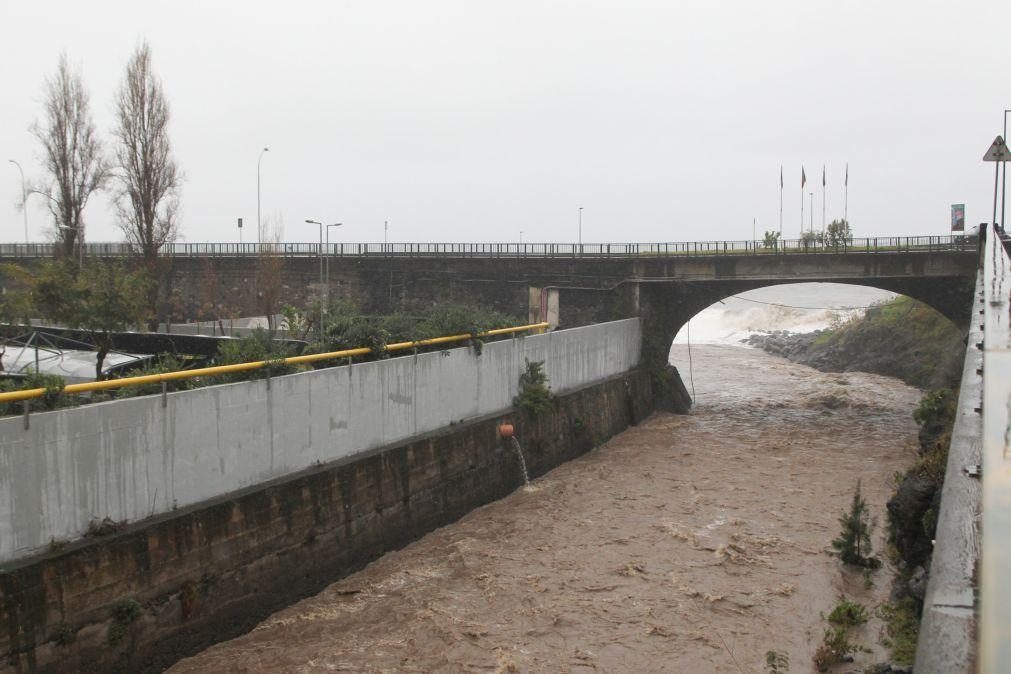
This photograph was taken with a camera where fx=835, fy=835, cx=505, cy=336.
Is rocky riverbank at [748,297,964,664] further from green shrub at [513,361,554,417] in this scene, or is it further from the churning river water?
green shrub at [513,361,554,417]

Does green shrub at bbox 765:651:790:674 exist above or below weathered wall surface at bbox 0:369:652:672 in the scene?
below

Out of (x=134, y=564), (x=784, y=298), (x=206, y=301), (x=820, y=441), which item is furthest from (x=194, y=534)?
(x=784, y=298)

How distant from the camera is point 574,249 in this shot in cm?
3612

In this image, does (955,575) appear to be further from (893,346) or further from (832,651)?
(893,346)

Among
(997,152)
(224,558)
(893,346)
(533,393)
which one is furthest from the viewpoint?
(893,346)

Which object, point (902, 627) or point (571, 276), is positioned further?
point (571, 276)

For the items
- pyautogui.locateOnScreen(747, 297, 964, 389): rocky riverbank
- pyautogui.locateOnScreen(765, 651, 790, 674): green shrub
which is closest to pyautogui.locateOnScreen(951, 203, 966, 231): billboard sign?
pyautogui.locateOnScreen(747, 297, 964, 389): rocky riverbank

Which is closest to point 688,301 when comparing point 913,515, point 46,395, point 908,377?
point 908,377

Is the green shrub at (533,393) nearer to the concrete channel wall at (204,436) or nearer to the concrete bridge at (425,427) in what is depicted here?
the concrete bridge at (425,427)

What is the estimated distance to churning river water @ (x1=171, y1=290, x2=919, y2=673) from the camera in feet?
38.5

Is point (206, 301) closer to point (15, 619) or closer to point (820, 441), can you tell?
point (820, 441)

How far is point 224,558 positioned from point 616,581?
255 inches

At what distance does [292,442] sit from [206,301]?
29.4 m

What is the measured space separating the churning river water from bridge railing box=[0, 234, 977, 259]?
34.8 feet
